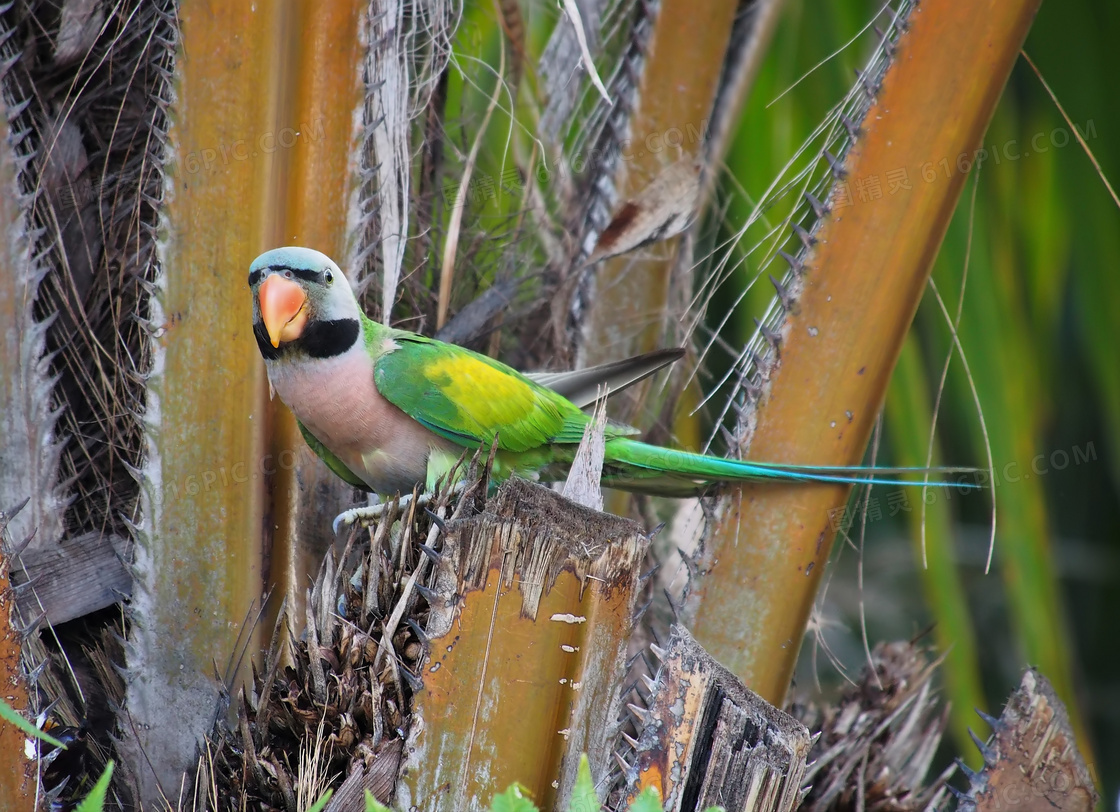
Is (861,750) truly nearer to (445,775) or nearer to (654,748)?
(654,748)

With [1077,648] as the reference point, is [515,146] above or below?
above

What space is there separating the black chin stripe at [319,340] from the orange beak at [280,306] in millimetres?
25

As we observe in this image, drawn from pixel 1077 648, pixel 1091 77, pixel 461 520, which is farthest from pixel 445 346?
pixel 1077 648

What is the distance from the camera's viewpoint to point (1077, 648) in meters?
4.46

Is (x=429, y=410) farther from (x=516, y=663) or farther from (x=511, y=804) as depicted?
(x=511, y=804)

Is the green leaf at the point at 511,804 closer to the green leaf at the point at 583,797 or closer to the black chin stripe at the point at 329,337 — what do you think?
the green leaf at the point at 583,797

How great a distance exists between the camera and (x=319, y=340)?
2.19 m

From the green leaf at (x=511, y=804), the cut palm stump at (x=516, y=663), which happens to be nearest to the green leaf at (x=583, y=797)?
the green leaf at (x=511, y=804)

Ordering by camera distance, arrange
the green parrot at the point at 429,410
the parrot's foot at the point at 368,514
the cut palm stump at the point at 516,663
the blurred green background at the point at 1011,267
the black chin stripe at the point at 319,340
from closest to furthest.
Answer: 1. the cut palm stump at the point at 516,663
2. the parrot's foot at the point at 368,514
3. the black chin stripe at the point at 319,340
4. the green parrot at the point at 429,410
5. the blurred green background at the point at 1011,267

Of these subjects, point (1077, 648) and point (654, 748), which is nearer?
point (654, 748)

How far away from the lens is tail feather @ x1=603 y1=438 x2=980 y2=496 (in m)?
2.09

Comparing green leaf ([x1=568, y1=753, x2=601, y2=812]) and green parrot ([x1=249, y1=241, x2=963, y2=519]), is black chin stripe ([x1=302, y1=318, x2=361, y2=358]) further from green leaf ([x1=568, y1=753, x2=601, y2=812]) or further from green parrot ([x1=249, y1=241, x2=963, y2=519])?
green leaf ([x1=568, y1=753, x2=601, y2=812])

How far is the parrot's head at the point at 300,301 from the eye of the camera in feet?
6.32

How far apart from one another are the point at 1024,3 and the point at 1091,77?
418 mm
